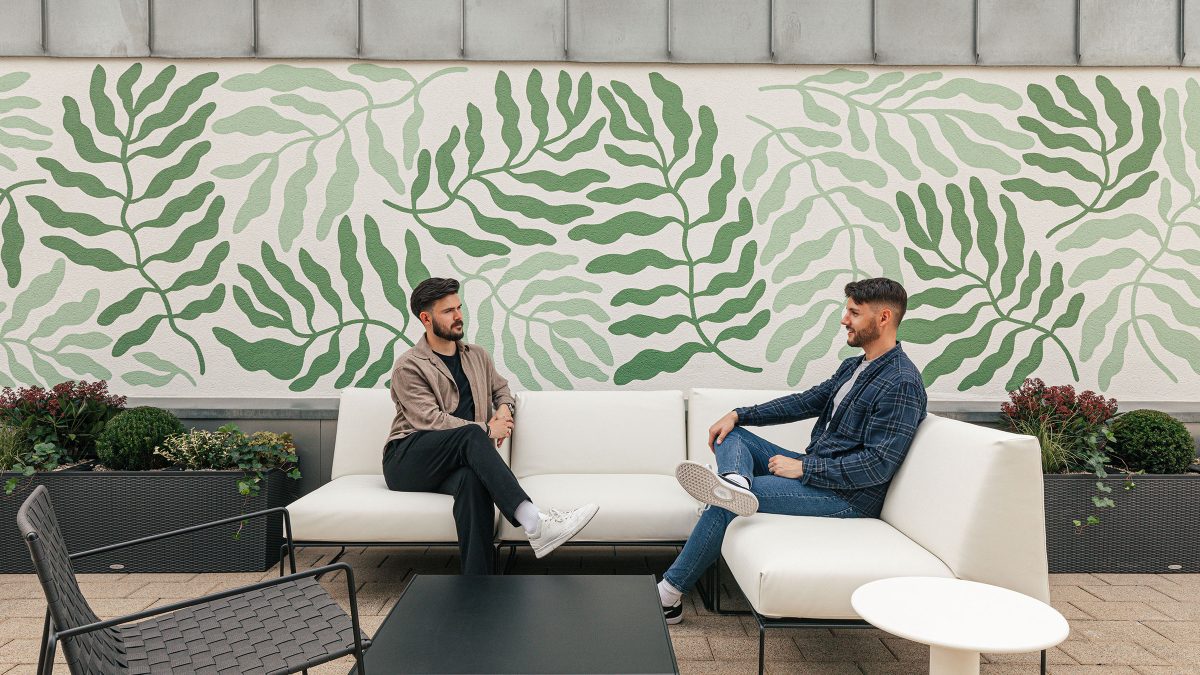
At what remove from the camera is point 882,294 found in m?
2.99

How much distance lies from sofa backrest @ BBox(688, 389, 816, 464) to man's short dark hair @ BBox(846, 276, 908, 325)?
891 millimetres

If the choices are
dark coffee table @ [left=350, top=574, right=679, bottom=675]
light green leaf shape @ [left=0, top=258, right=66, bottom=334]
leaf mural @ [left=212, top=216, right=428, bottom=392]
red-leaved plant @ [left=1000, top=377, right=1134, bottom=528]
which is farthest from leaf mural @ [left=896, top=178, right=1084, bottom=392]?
light green leaf shape @ [left=0, top=258, right=66, bottom=334]

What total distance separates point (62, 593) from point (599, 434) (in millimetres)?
2590

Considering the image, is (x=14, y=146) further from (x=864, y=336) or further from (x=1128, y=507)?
(x=1128, y=507)

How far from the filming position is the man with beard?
3.14 metres

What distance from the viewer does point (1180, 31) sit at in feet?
14.7

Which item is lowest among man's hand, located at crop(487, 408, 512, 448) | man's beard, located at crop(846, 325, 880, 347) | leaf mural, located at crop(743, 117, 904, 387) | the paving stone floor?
the paving stone floor

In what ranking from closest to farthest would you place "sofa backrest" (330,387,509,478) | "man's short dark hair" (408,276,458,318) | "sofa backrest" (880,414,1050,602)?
1. "sofa backrest" (880,414,1050,602)
2. "man's short dark hair" (408,276,458,318)
3. "sofa backrest" (330,387,509,478)

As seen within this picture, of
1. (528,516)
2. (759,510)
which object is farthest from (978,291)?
(528,516)

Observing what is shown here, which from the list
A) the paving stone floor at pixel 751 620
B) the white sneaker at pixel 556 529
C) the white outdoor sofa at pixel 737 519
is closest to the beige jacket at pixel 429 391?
the white outdoor sofa at pixel 737 519

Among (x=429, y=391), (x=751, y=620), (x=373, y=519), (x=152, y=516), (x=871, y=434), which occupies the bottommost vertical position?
(x=751, y=620)

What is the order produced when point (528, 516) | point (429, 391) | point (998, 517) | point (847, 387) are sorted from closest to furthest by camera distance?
point (998, 517) < point (528, 516) < point (847, 387) < point (429, 391)

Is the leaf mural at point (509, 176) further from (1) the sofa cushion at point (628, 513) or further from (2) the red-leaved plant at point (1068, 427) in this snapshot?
(2) the red-leaved plant at point (1068, 427)

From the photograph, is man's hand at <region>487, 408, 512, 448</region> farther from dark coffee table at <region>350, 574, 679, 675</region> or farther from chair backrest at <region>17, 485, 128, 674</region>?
chair backrest at <region>17, 485, 128, 674</region>
